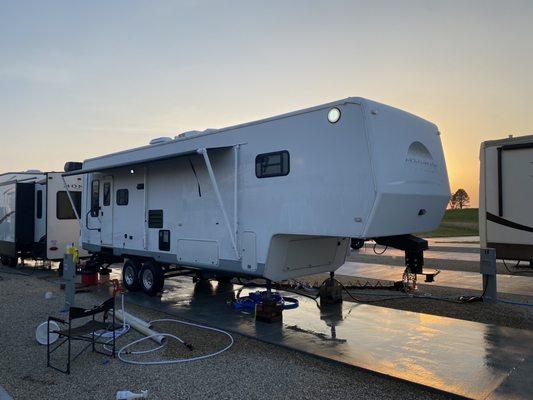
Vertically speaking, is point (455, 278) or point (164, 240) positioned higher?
point (164, 240)

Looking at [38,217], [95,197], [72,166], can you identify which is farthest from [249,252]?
[38,217]

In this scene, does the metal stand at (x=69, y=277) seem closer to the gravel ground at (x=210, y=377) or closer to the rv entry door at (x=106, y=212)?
the gravel ground at (x=210, y=377)

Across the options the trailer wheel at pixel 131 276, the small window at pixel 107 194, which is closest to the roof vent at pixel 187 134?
the small window at pixel 107 194

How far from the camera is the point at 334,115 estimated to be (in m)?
6.13

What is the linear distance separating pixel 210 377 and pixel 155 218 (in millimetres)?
4987

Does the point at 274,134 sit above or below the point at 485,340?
above

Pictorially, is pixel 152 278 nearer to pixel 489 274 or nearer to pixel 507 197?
pixel 489 274

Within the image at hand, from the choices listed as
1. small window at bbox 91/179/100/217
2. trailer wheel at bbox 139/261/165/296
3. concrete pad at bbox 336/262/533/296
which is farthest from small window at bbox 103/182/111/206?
concrete pad at bbox 336/262/533/296

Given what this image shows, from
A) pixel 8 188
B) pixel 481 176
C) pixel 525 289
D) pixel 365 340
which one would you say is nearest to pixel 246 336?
pixel 365 340

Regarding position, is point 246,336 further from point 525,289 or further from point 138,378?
point 525,289

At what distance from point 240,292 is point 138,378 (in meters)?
4.85

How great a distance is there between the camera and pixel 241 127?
24.6 feet

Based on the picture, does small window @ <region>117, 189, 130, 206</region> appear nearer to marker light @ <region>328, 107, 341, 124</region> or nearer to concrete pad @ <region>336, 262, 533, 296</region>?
marker light @ <region>328, 107, 341, 124</region>

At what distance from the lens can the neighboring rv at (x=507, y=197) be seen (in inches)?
349
